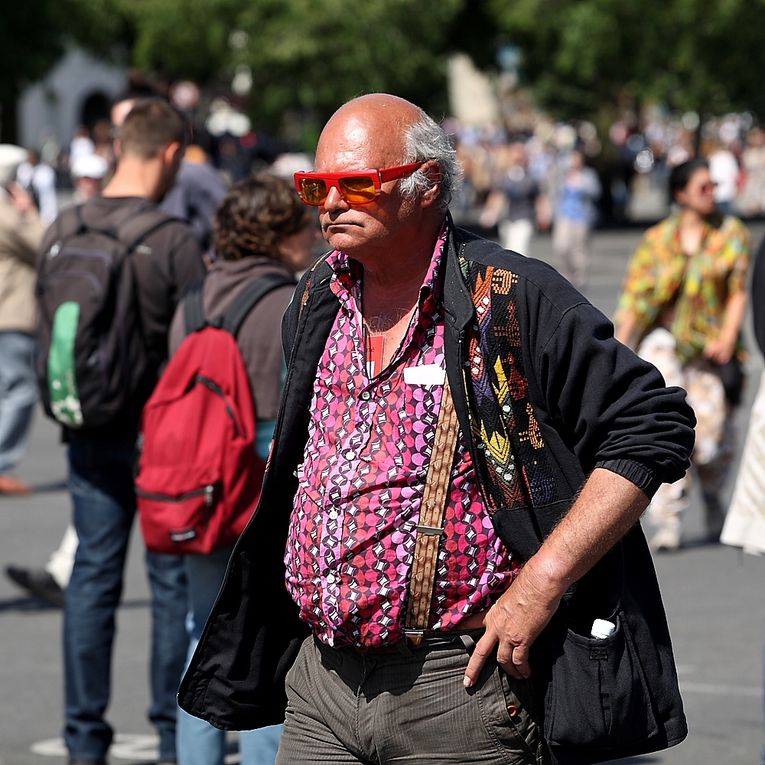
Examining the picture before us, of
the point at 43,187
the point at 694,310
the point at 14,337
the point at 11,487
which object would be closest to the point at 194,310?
the point at 694,310

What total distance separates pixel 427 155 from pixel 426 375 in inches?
15.6

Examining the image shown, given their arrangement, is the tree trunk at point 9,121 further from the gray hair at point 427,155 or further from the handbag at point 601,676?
the handbag at point 601,676

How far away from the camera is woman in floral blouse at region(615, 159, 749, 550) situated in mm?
8281

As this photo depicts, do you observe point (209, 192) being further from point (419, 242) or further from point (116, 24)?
point (116, 24)

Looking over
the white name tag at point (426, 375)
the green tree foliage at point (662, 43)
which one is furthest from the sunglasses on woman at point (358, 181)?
the green tree foliage at point (662, 43)

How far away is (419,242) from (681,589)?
4712mm

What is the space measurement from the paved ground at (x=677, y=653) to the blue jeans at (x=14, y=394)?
39cm

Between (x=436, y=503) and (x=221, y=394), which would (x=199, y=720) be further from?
(x=436, y=503)

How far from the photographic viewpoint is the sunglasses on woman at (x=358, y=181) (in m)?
3.01

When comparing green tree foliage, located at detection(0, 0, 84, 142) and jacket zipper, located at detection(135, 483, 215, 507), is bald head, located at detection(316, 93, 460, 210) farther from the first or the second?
green tree foliage, located at detection(0, 0, 84, 142)

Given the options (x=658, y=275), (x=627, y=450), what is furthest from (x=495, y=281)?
(x=658, y=275)

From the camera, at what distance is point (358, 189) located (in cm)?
302

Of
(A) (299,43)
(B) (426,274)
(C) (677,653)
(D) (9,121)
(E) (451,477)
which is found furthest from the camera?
(D) (9,121)

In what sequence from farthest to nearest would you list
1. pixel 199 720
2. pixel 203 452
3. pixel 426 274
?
1. pixel 199 720
2. pixel 203 452
3. pixel 426 274
